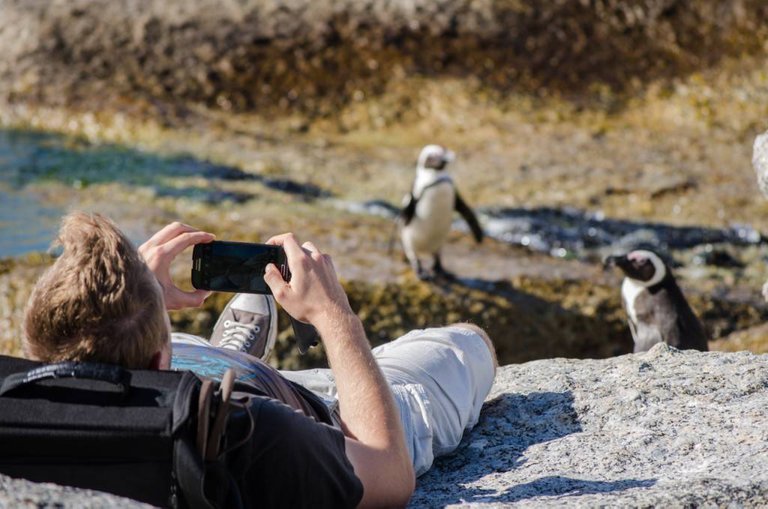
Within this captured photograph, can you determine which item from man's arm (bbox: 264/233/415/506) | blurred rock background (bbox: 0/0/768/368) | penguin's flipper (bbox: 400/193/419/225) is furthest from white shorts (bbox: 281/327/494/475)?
penguin's flipper (bbox: 400/193/419/225)

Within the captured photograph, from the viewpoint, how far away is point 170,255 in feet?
7.55

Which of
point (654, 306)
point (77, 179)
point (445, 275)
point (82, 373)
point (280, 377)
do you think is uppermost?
point (77, 179)

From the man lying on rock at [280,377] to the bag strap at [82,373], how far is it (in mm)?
90

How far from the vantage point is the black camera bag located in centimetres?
158

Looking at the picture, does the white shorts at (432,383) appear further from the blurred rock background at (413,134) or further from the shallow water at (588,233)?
the shallow water at (588,233)

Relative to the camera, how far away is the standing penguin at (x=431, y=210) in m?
7.23

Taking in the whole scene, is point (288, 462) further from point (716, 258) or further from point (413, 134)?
point (413, 134)

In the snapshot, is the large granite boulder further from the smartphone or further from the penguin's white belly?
the penguin's white belly

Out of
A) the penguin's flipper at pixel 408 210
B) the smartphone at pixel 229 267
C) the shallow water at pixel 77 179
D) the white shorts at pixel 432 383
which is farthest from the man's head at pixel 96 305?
the penguin's flipper at pixel 408 210

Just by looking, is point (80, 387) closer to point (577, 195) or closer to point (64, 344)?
point (64, 344)

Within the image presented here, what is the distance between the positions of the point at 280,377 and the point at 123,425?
622 mm

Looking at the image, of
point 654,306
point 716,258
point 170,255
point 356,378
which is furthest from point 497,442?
point 716,258

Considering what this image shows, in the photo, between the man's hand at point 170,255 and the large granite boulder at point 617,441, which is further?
the man's hand at point 170,255

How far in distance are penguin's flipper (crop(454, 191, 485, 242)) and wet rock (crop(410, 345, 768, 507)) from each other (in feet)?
14.9
